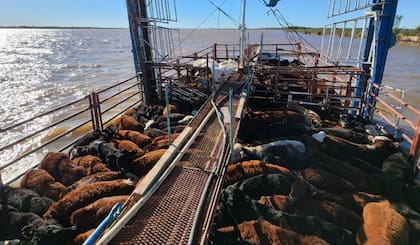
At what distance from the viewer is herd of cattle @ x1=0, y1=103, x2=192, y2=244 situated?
4383mm

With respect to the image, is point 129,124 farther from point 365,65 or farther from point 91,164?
point 365,65

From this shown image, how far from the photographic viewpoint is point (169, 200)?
4.08m

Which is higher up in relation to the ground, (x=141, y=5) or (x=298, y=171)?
(x=141, y=5)

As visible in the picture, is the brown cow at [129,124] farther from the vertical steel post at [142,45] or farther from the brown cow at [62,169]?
the brown cow at [62,169]

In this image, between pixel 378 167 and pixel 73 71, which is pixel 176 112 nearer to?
pixel 378 167

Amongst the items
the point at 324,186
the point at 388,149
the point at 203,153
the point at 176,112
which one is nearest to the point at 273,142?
the point at 324,186

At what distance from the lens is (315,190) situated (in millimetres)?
5152

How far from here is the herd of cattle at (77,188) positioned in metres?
4.38

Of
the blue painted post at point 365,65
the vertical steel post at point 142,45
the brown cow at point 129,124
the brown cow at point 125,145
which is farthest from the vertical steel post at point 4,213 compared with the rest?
the blue painted post at point 365,65

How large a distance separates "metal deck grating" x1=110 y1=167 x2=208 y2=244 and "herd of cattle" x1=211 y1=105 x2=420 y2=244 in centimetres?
59

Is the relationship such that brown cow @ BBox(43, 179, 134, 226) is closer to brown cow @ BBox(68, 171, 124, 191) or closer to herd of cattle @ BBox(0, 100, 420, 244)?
herd of cattle @ BBox(0, 100, 420, 244)

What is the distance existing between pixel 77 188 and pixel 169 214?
2569 millimetres

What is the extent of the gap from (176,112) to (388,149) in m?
6.82

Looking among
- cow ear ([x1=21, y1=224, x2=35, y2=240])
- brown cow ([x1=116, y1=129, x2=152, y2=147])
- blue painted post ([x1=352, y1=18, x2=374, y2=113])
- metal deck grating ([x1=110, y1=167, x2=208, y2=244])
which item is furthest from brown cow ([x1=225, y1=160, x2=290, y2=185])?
blue painted post ([x1=352, y1=18, x2=374, y2=113])
